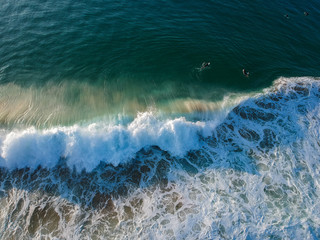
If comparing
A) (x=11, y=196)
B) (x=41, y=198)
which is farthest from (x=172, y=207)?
(x=11, y=196)

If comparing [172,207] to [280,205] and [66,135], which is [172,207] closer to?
[280,205]

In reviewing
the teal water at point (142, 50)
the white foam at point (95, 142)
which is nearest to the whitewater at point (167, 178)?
the white foam at point (95, 142)

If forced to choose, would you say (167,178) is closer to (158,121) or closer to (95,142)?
(158,121)

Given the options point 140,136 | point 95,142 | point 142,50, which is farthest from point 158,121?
point 142,50

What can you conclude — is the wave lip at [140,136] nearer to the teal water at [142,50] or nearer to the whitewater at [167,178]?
the whitewater at [167,178]

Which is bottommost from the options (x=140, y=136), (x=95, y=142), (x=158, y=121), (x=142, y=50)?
(x=95, y=142)

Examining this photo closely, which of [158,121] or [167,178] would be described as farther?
[158,121]
